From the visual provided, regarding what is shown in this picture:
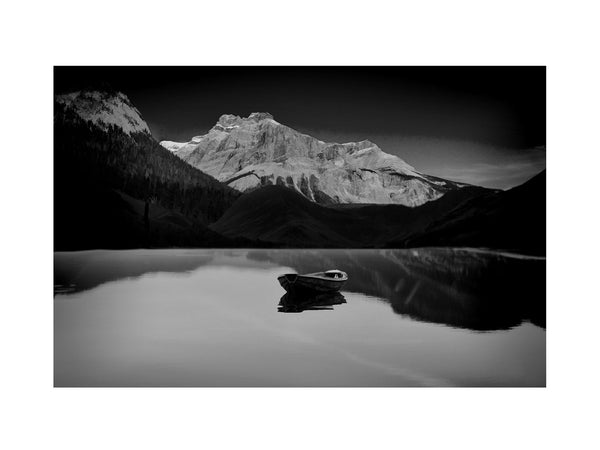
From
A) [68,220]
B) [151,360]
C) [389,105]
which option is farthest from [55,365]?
[389,105]

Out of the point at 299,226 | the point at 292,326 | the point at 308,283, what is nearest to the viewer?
the point at 292,326

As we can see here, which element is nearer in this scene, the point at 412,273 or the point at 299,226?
the point at 299,226

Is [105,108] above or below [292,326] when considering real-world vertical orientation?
above

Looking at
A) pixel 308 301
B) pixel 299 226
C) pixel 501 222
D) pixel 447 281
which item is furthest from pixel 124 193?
pixel 501 222

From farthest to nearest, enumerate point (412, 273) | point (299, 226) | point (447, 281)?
1. point (412, 273)
2. point (299, 226)
3. point (447, 281)

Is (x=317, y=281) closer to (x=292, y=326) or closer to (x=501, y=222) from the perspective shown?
(x=292, y=326)

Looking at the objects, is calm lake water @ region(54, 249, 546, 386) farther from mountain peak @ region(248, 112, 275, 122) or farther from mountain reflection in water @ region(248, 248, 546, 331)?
mountain peak @ region(248, 112, 275, 122)

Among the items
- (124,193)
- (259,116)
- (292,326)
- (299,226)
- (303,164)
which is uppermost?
(259,116)
